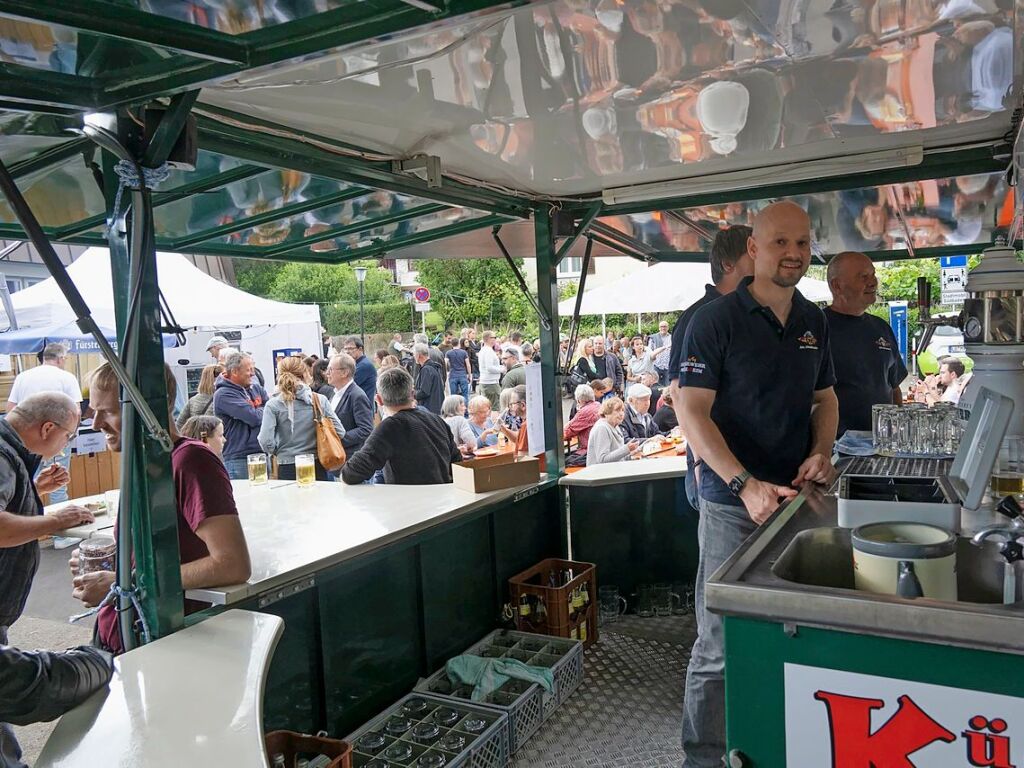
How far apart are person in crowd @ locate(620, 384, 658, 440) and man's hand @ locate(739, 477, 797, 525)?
5.48 metres

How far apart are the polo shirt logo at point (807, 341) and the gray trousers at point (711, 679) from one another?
0.61 metres

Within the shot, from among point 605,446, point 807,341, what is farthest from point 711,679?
point 605,446

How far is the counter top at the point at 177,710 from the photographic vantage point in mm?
1690

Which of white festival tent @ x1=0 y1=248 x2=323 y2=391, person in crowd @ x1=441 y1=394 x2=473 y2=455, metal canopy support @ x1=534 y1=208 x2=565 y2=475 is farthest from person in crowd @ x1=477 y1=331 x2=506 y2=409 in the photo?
metal canopy support @ x1=534 y1=208 x2=565 y2=475

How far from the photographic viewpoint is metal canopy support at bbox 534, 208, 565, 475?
462 cm

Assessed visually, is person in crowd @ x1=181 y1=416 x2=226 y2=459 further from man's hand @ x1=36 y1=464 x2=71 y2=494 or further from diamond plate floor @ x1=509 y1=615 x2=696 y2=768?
diamond plate floor @ x1=509 y1=615 x2=696 y2=768

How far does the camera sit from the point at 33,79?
1.98 m

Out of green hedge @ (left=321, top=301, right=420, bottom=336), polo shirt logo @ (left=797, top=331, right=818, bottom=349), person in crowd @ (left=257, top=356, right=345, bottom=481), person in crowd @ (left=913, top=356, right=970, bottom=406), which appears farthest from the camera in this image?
green hedge @ (left=321, top=301, right=420, bottom=336)

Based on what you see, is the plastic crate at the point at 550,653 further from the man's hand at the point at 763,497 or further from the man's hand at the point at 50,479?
the man's hand at the point at 50,479

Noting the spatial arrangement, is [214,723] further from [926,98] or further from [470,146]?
[926,98]

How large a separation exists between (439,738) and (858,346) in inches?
108

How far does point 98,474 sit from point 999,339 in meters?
8.85

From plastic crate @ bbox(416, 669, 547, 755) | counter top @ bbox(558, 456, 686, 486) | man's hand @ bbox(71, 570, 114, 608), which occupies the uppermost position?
man's hand @ bbox(71, 570, 114, 608)

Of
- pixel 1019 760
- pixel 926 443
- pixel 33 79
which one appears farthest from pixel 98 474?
pixel 1019 760
